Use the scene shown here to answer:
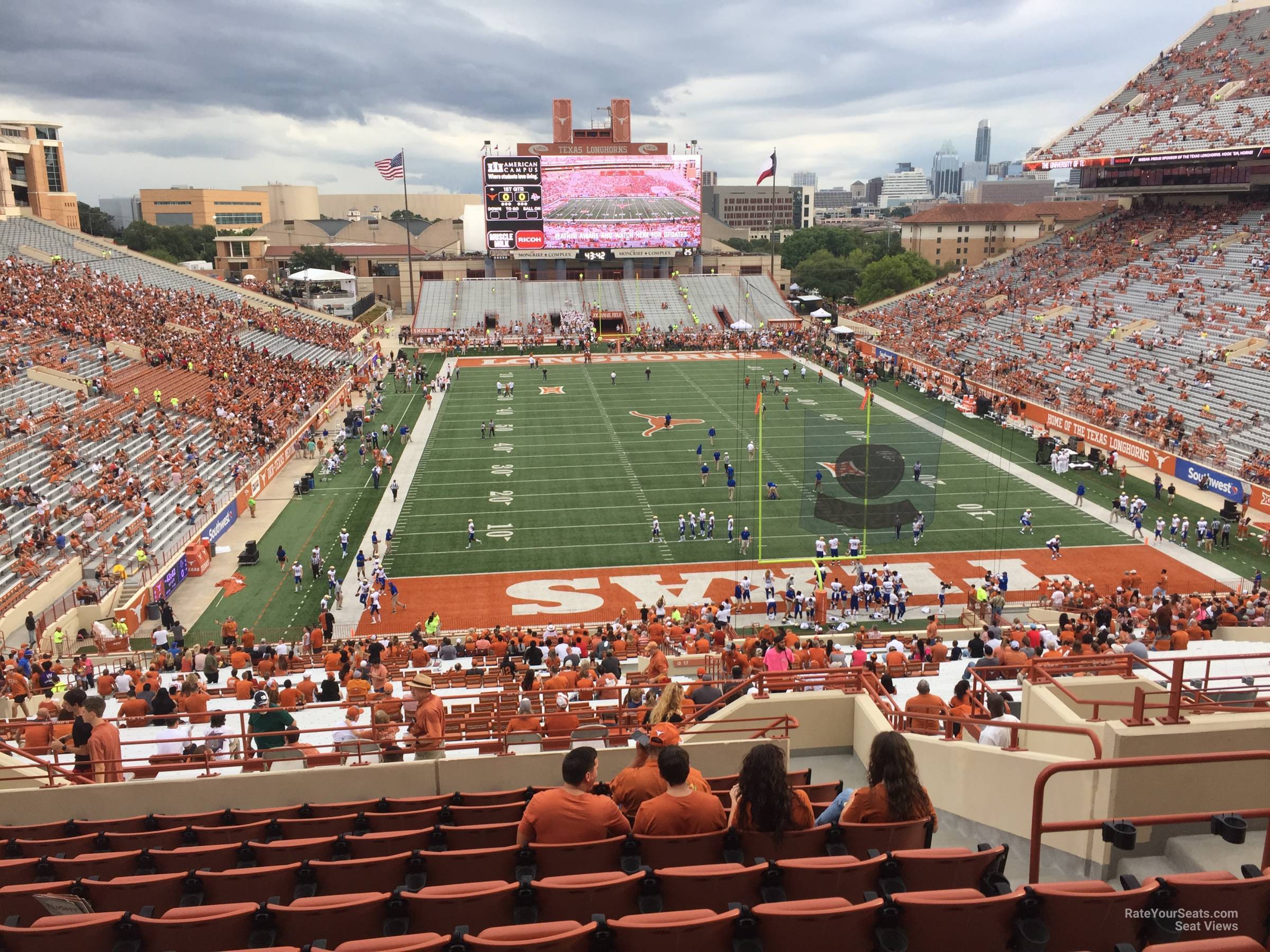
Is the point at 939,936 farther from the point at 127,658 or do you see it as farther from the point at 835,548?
the point at 835,548

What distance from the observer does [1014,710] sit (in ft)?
28.7

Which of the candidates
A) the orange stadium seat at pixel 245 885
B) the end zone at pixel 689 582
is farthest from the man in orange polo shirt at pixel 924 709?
the end zone at pixel 689 582

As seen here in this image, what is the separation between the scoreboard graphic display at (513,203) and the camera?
64812mm

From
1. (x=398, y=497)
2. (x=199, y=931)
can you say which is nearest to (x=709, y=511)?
(x=398, y=497)

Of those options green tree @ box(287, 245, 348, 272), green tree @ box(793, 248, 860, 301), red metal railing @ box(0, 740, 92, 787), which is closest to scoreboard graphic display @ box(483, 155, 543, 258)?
green tree @ box(287, 245, 348, 272)

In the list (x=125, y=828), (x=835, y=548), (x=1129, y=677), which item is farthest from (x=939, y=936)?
(x=835, y=548)

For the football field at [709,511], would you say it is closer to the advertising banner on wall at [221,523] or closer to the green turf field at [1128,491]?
the green turf field at [1128,491]

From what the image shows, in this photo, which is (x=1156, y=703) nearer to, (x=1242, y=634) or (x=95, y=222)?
(x=1242, y=634)

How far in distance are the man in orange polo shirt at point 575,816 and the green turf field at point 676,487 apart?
1696 cm

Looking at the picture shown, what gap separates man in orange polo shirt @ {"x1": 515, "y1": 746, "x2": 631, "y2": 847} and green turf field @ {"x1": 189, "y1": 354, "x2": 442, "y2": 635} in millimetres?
17253

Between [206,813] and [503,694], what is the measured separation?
186 inches

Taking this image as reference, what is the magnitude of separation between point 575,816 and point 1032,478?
29.2 m

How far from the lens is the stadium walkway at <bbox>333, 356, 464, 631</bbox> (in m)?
21.7

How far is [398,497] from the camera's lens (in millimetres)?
29844
